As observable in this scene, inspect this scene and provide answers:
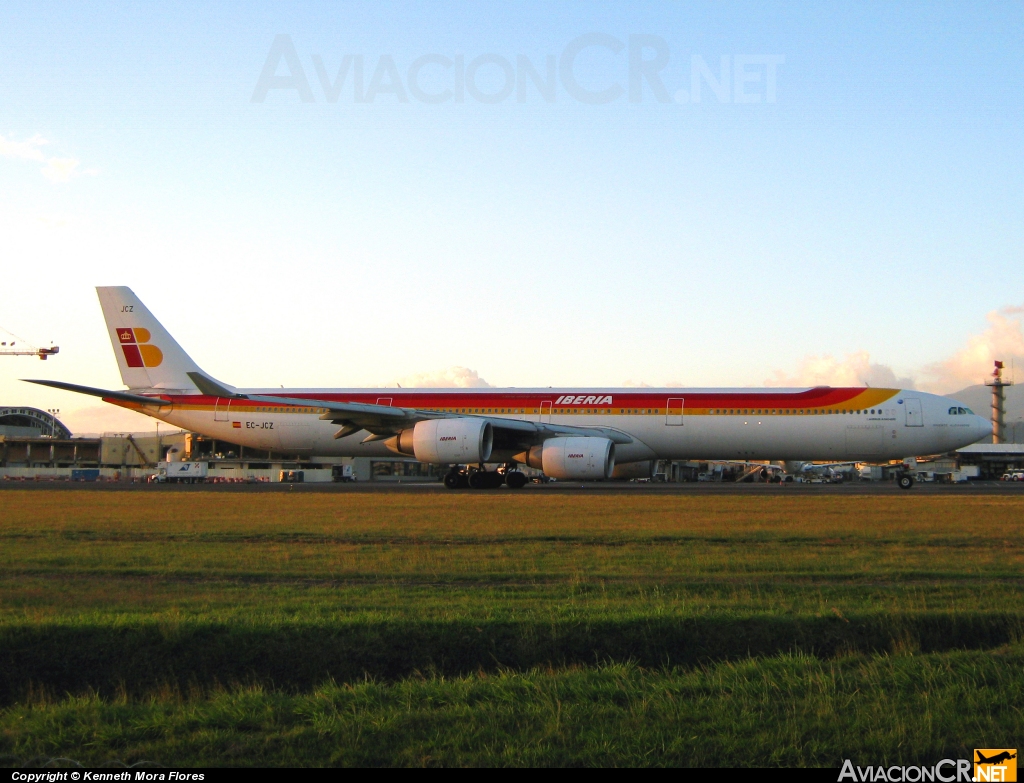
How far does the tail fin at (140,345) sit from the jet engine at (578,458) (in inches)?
615

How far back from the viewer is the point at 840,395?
3141 cm

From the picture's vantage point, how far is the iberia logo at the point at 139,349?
35938mm

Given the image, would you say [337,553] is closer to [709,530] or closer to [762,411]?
[709,530]

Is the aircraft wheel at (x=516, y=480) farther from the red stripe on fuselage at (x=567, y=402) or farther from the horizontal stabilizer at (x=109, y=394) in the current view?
the horizontal stabilizer at (x=109, y=394)

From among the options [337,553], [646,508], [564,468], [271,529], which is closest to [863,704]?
[337,553]

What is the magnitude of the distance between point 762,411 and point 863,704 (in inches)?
1044

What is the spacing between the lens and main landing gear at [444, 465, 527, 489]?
31.9 meters

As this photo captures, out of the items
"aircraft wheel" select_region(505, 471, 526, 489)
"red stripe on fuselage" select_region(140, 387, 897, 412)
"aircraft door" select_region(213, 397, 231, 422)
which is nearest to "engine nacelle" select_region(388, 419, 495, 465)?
"aircraft wheel" select_region(505, 471, 526, 489)

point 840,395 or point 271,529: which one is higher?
point 840,395

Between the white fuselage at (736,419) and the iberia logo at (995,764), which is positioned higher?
the white fuselage at (736,419)

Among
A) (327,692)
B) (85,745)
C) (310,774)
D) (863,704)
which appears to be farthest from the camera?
(327,692)

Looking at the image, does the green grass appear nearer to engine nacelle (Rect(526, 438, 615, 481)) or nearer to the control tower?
engine nacelle (Rect(526, 438, 615, 481))

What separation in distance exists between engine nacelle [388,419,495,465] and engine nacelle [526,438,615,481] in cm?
205

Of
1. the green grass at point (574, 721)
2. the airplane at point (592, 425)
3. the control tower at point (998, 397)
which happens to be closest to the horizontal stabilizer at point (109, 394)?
Answer: the airplane at point (592, 425)
